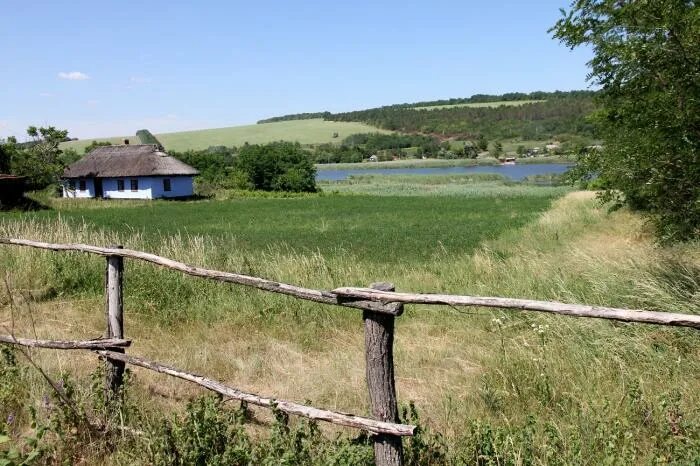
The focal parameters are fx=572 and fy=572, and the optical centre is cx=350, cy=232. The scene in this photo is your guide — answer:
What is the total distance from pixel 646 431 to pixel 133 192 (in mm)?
50113

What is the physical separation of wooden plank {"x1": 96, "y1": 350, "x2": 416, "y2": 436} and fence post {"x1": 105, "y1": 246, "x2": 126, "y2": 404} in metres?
0.12

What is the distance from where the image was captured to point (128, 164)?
49438 millimetres

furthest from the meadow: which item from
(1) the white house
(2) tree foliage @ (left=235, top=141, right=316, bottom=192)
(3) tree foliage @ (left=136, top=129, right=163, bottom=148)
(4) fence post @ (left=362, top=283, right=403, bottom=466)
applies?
(3) tree foliage @ (left=136, top=129, right=163, bottom=148)

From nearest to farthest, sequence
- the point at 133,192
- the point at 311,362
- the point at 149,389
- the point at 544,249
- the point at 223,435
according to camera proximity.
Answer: the point at 223,435 → the point at 149,389 → the point at 311,362 → the point at 544,249 → the point at 133,192

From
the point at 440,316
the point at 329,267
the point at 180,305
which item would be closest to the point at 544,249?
the point at 329,267

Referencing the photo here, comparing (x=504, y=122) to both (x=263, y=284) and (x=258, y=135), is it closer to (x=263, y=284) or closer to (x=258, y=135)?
(x=258, y=135)

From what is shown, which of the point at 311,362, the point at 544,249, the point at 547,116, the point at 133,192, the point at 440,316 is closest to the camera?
the point at 311,362

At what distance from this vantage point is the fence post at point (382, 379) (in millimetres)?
3199

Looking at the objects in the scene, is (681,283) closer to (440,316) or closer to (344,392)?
(440,316)

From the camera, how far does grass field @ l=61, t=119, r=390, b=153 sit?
136 meters

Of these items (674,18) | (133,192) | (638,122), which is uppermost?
(674,18)

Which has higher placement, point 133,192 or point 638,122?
point 638,122

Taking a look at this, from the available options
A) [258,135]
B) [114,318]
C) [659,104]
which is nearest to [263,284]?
[114,318]

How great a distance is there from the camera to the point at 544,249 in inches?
654
